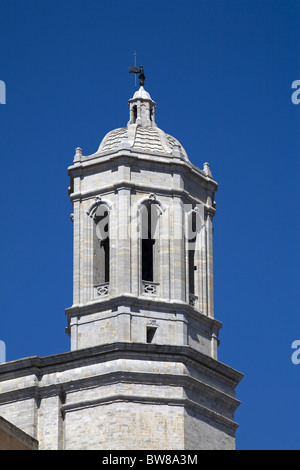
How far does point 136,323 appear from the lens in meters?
70.9

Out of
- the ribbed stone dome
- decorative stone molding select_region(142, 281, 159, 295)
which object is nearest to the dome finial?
the ribbed stone dome

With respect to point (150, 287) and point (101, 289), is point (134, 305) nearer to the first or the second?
point (150, 287)

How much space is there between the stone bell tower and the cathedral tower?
4 centimetres

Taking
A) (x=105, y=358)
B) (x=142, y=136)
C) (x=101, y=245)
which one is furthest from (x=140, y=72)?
(x=105, y=358)

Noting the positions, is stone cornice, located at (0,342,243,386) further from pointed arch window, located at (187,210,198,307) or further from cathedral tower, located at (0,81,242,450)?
pointed arch window, located at (187,210,198,307)

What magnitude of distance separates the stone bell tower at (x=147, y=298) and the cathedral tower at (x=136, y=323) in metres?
0.04

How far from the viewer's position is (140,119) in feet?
253

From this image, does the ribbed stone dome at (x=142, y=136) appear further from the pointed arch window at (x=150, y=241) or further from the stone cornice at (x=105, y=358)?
the stone cornice at (x=105, y=358)

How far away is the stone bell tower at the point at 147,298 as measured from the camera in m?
68.8

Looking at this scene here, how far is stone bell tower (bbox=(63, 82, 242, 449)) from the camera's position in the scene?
6875 cm

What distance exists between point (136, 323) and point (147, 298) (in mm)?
1053

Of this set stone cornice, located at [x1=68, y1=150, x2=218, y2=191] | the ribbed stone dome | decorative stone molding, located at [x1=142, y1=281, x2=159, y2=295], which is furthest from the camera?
the ribbed stone dome
